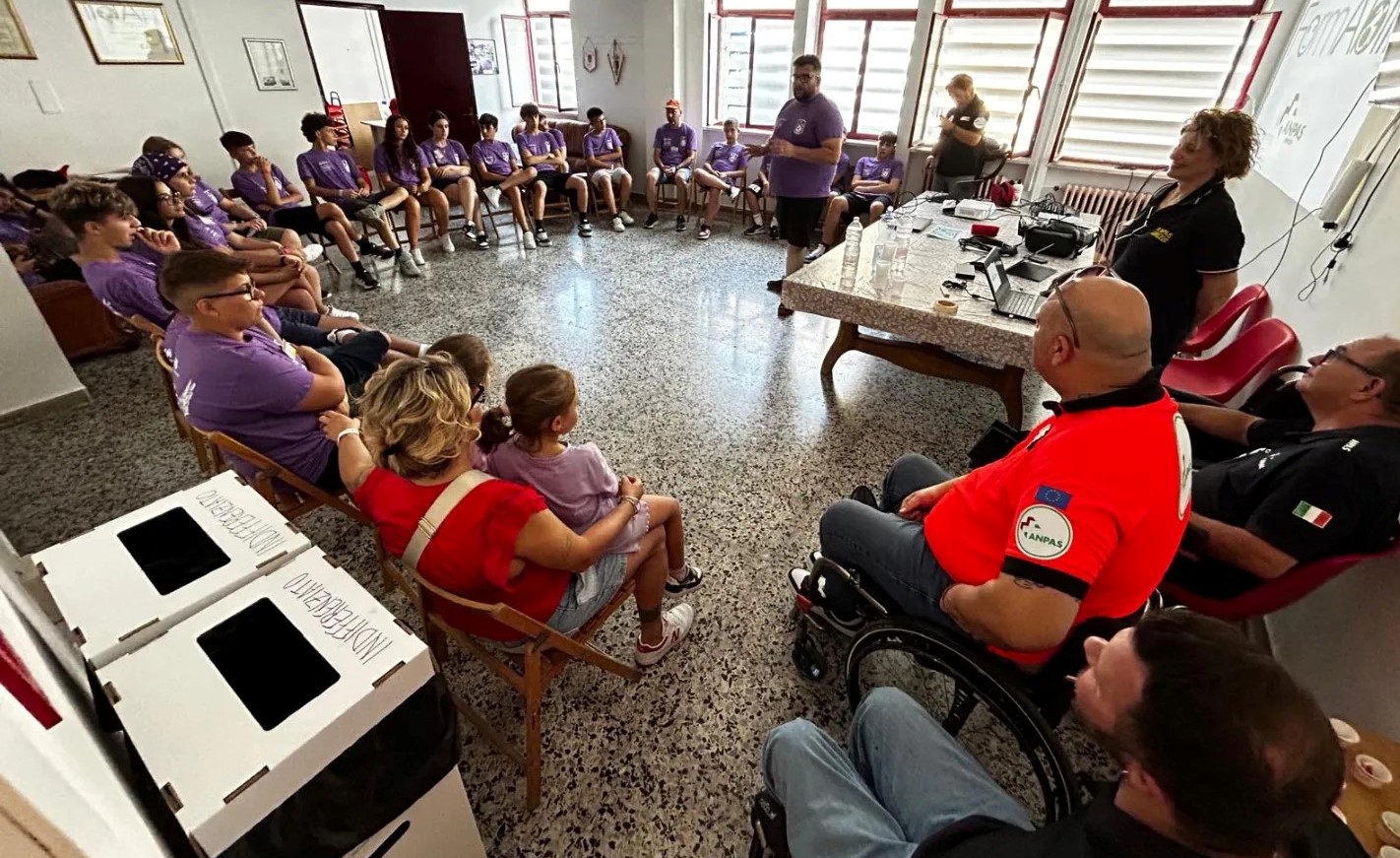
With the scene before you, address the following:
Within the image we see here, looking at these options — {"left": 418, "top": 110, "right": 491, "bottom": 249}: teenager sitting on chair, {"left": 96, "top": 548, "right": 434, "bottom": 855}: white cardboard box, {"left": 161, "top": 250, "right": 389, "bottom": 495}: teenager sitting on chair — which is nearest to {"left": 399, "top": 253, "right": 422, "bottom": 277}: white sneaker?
{"left": 418, "top": 110, "right": 491, "bottom": 249}: teenager sitting on chair

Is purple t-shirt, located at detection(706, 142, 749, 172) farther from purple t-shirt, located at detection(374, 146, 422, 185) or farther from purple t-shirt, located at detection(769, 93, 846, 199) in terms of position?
purple t-shirt, located at detection(374, 146, 422, 185)

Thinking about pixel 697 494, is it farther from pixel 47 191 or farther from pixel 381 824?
pixel 47 191

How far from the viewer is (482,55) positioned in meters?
7.39

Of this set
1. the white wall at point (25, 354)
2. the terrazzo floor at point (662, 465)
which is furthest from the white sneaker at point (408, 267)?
the white wall at point (25, 354)

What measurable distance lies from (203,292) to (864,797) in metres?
2.01

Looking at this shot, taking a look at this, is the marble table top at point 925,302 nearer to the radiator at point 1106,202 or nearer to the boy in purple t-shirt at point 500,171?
the radiator at point 1106,202

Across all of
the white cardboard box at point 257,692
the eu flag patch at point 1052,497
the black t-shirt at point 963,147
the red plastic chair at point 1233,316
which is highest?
the black t-shirt at point 963,147

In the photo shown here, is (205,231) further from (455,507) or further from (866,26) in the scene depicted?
(866,26)

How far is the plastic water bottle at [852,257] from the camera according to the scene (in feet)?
8.53

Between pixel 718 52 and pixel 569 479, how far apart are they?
6.49 m

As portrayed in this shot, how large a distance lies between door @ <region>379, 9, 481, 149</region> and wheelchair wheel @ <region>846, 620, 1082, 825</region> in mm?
7002

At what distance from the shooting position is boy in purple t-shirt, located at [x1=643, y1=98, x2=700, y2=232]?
→ 5888 mm

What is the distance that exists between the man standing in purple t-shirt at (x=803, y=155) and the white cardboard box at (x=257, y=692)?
3.05 metres

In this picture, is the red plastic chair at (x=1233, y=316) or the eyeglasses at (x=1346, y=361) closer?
the eyeglasses at (x=1346, y=361)
